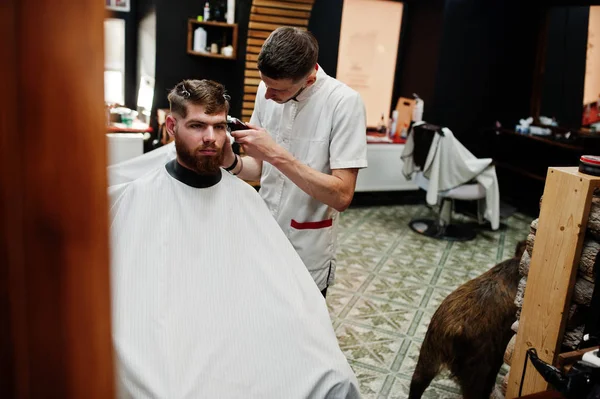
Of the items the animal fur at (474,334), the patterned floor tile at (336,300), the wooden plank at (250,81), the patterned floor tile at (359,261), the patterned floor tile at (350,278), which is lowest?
the patterned floor tile at (336,300)

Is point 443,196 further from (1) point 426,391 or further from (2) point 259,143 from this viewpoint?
(2) point 259,143

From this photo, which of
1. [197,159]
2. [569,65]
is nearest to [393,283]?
[197,159]

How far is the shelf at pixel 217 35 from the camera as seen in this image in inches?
202

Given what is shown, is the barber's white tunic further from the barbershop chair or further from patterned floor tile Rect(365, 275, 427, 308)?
the barbershop chair

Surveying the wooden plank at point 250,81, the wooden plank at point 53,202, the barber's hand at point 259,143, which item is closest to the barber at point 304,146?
the barber's hand at point 259,143

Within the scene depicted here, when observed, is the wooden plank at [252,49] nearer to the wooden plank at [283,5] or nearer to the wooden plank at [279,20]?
the wooden plank at [279,20]

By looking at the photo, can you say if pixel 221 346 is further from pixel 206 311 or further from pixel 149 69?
pixel 149 69

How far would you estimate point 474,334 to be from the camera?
7.40ft

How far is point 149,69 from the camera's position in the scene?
18.1 ft

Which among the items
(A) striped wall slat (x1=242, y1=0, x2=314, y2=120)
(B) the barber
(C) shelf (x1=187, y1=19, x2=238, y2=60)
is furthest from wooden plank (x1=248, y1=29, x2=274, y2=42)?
(B) the barber

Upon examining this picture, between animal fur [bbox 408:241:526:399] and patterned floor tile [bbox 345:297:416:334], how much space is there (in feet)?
3.32

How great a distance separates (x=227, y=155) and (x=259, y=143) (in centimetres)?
23

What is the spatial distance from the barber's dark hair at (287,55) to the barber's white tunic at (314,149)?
0.66 feet

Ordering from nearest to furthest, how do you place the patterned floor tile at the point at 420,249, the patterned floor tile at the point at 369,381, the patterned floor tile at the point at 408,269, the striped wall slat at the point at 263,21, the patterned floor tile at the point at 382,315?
the patterned floor tile at the point at 369,381
the patterned floor tile at the point at 382,315
the patterned floor tile at the point at 408,269
the patterned floor tile at the point at 420,249
the striped wall slat at the point at 263,21
